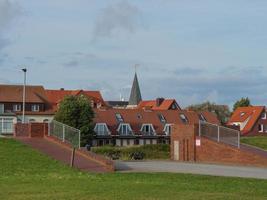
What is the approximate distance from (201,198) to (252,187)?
186 inches

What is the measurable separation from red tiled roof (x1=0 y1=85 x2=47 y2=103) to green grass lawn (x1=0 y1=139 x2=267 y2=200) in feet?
267

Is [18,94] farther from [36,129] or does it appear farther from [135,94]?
[36,129]

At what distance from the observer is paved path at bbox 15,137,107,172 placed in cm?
3094

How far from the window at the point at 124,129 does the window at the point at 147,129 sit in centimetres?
265

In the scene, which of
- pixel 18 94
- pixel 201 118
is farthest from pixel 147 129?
pixel 18 94

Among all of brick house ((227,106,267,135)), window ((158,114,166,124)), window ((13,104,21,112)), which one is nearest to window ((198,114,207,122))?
brick house ((227,106,267,135))

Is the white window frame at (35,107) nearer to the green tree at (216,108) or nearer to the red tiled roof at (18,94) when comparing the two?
the red tiled roof at (18,94)

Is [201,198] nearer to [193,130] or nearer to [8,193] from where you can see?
[8,193]

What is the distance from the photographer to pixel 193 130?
45.7m

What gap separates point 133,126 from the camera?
10481cm

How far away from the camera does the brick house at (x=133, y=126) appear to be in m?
101

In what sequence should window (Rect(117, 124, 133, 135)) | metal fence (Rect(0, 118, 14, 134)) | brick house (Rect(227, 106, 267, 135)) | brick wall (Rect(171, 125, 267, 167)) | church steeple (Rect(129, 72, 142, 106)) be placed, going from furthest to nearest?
church steeple (Rect(129, 72, 142, 106)) → brick house (Rect(227, 106, 267, 135)) → window (Rect(117, 124, 133, 135)) → metal fence (Rect(0, 118, 14, 134)) → brick wall (Rect(171, 125, 267, 167))

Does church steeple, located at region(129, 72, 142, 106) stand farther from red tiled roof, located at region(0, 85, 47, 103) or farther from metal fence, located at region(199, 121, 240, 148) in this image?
metal fence, located at region(199, 121, 240, 148)

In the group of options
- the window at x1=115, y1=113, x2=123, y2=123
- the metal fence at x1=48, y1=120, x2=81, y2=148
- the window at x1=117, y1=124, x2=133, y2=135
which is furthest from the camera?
the window at x1=115, y1=113, x2=123, y2=123
